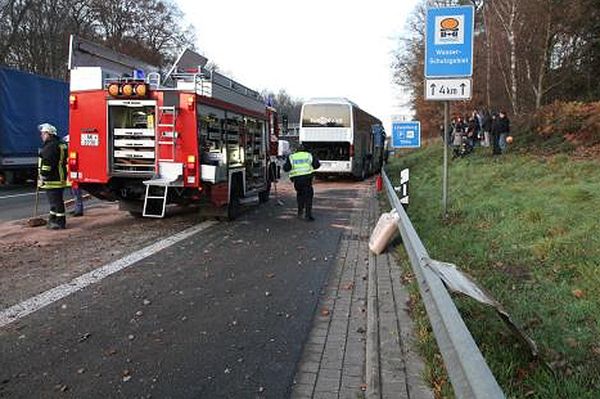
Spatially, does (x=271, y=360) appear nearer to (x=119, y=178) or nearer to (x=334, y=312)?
(x=334, y=312)

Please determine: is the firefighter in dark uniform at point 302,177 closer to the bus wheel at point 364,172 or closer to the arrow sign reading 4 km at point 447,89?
the arrow sign reading 4 km at point 447,89

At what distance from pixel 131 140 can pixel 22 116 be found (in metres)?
9.91

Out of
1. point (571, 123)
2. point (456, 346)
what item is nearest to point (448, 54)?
point (456, 346)

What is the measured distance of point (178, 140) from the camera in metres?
10.8

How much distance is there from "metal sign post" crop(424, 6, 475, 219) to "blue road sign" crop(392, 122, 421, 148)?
13.1m

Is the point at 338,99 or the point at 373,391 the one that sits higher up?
the point at 338,99

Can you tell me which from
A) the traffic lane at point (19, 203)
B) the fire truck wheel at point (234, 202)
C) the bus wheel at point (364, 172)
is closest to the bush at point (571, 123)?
the bus wheel at point (364, 172)

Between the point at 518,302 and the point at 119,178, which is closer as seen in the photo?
the point at 518,302

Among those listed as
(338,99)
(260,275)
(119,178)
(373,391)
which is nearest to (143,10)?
(338,99)

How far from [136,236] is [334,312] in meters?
5.11

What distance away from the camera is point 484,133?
27.2m

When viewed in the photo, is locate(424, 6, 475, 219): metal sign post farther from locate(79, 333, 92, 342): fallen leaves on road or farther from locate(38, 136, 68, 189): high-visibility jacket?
locate(79, 333, 92, 342): fallen leaves on road

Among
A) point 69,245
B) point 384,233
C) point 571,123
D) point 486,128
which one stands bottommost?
point 69,245

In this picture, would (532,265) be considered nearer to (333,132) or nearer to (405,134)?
(405,134)
